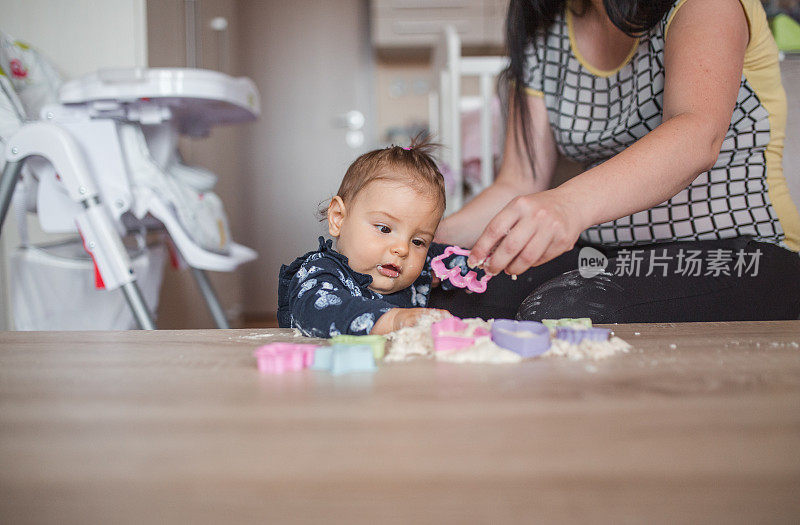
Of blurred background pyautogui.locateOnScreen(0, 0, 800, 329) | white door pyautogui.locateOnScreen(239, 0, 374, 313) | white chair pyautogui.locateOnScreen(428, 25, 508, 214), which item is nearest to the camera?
white chair pyautogui.locateOnScreen(428, 25, 508, 214)

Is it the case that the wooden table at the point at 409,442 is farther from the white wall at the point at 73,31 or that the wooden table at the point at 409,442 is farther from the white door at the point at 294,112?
the white door at the point at 294,112

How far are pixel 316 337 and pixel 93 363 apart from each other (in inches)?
9.7

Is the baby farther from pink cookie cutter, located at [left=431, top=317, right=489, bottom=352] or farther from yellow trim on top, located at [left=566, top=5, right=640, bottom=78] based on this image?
yellow trim on top, located at [left=566, top=5, right=640, bottom=78]

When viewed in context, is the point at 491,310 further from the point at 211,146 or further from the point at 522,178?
the point at 211,146

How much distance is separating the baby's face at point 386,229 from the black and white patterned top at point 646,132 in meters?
0.38

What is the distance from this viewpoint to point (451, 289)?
1097 millimetres

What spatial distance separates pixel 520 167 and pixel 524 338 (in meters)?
0.78

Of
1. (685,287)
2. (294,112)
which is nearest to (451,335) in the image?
(685,287)

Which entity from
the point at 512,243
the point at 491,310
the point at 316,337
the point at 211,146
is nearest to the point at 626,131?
the point at 491,310

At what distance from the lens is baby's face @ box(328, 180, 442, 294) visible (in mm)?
941

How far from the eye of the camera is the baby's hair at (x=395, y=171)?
38.0 inches

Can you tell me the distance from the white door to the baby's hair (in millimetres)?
2570

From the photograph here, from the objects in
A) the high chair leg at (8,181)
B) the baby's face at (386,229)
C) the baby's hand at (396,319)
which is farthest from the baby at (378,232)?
the high chair leg at (8,181)

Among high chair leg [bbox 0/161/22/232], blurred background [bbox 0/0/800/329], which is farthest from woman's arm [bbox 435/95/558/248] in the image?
blurred background [bbox 0/0/800/329]
